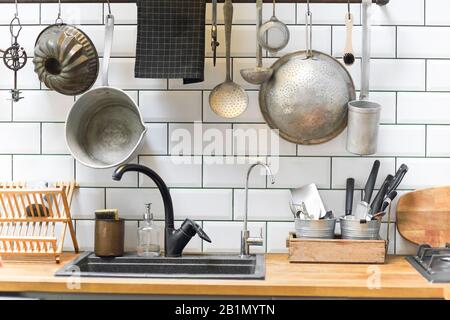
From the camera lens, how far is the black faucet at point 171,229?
6.75 feet

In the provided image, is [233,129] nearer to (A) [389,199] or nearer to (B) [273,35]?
(B) [273,35]

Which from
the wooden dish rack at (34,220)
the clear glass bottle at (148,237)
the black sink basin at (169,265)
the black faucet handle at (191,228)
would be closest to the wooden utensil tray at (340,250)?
the black sink basin at (169,265)

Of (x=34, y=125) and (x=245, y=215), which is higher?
(x=34, y=125)

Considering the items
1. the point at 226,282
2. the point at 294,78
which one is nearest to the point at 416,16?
the point at 294,78

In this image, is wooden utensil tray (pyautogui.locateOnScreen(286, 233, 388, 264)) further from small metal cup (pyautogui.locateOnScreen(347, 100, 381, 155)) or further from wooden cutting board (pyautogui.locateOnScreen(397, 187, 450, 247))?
small metal cup (pyautogui.locateOnScreen(347, 100, 381, 155))

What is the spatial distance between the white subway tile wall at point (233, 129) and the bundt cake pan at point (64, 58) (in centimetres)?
10

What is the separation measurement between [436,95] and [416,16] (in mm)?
258

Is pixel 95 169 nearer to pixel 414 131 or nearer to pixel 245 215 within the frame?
pixel 245 215

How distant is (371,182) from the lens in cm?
211

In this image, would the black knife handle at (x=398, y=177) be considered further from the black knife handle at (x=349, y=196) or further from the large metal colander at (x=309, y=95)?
the large metal colander at (x=309, y=95)

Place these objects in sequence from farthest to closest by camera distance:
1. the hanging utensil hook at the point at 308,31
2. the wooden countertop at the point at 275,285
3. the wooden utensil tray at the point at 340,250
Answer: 1. the hanging utensil hook at the point at 308,31
2. the wooden utensil tray at the point at 340,250
3. the wooden countertop at the point at 275,285

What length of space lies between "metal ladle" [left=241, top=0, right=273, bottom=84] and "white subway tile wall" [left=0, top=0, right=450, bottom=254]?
0.07 m

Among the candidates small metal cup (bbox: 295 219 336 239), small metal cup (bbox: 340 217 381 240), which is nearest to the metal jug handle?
small metal cup (bbox: 295 219 336 239)

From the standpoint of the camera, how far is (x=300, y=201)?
7.04 ft
